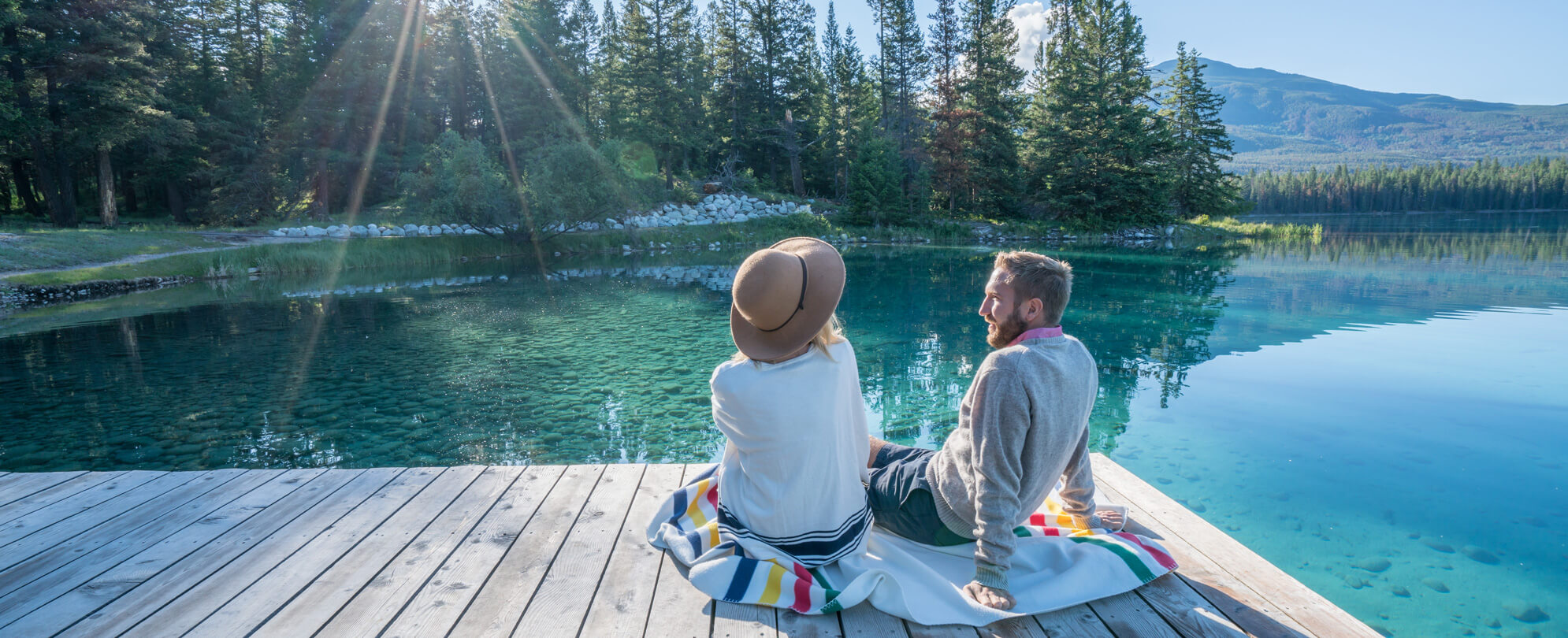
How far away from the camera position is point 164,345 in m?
9.95

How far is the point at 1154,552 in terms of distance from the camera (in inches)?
95.7

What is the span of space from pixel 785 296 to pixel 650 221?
93.4 feet

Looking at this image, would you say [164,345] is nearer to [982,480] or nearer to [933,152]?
[982,480]

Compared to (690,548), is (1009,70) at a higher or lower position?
higher

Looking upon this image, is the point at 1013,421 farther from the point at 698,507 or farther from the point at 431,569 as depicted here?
the point at 431,569

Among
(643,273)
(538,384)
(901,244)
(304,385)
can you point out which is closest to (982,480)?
(538,384)

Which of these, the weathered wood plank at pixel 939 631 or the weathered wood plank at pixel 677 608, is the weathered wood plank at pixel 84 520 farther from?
the weathered wood plank at pixel 939 631

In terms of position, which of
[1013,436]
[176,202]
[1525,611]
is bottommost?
[1525,611]

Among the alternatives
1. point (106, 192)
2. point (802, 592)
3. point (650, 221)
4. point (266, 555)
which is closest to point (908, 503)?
point (802, 592)

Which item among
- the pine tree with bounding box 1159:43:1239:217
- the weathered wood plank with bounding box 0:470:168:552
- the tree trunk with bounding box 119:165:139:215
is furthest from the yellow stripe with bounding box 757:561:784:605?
the tree trunk with bounding box 119:165:139:215

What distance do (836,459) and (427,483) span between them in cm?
216

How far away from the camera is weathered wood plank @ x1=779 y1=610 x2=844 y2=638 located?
83.7 inches

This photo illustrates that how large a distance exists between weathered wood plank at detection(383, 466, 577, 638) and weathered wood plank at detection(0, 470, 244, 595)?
4.55 feet

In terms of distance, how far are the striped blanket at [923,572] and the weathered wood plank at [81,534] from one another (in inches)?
88.8
